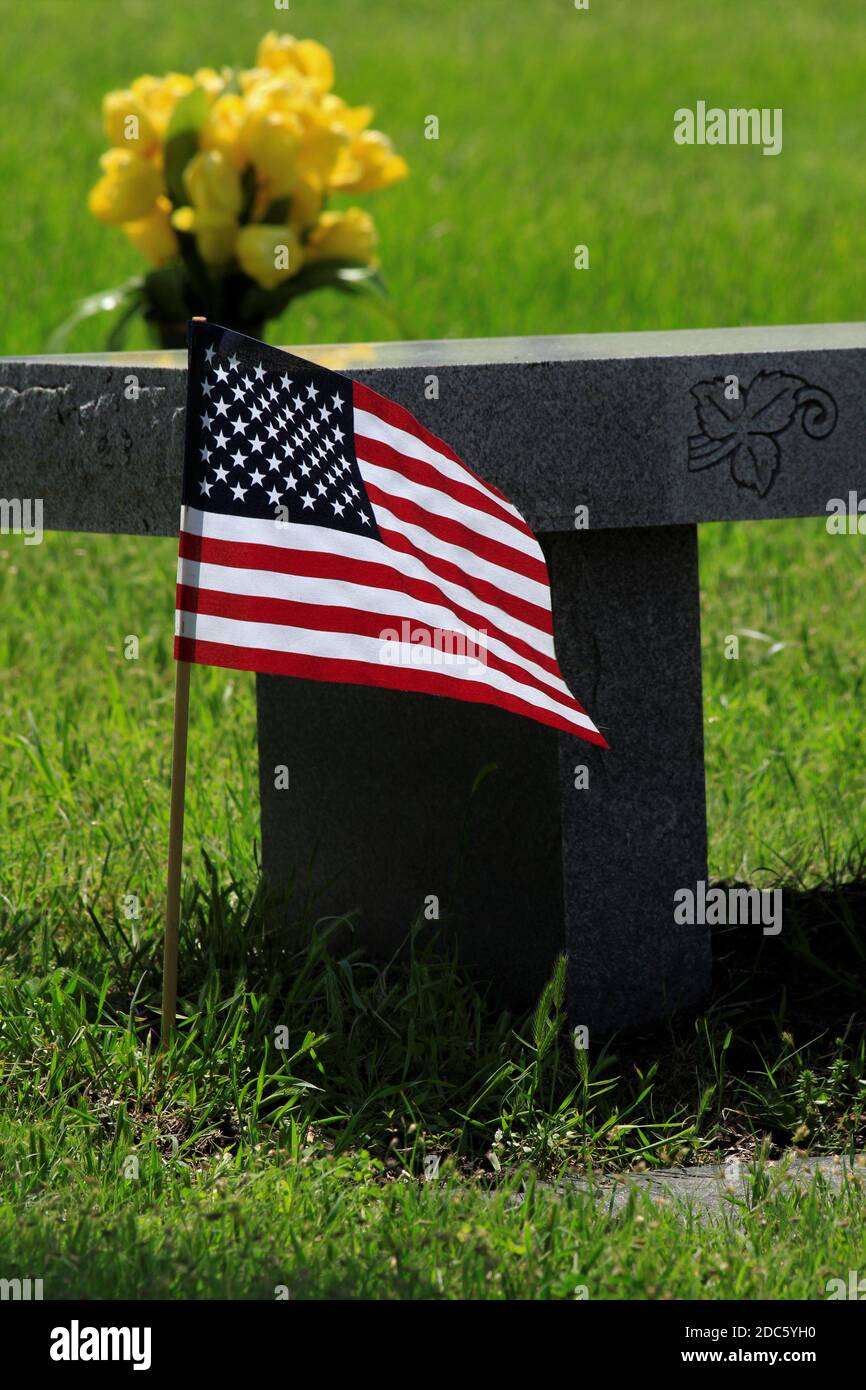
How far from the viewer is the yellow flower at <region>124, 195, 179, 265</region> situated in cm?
815

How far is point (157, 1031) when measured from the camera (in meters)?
4.04

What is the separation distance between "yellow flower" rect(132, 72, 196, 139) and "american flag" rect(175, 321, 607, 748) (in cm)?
485

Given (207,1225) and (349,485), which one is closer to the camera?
(207,1225)

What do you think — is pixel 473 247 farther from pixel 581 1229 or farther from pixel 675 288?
pixel 581 1229

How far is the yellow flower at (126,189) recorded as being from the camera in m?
7.95

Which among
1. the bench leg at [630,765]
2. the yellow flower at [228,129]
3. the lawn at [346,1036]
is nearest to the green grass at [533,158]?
the lawn at [346,1036]

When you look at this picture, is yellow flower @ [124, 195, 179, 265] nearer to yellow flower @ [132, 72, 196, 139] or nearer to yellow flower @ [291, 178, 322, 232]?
yellow flower @ [132, 72, 196, 139]

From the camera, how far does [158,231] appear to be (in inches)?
321

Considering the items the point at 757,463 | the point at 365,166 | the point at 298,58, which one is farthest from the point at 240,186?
A: the point at 757,463

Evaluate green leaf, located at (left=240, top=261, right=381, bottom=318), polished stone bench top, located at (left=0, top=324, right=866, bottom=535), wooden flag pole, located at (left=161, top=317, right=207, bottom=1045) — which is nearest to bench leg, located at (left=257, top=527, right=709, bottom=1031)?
polished stone bench top, located at (left=0, top=324, right=866, bottom=535)

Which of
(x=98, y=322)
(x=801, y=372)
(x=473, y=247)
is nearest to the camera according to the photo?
(x=801, y=372)

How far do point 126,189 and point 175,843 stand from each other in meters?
5.20

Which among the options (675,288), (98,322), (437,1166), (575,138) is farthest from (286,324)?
(437,1166)

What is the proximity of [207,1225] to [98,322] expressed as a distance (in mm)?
8828
